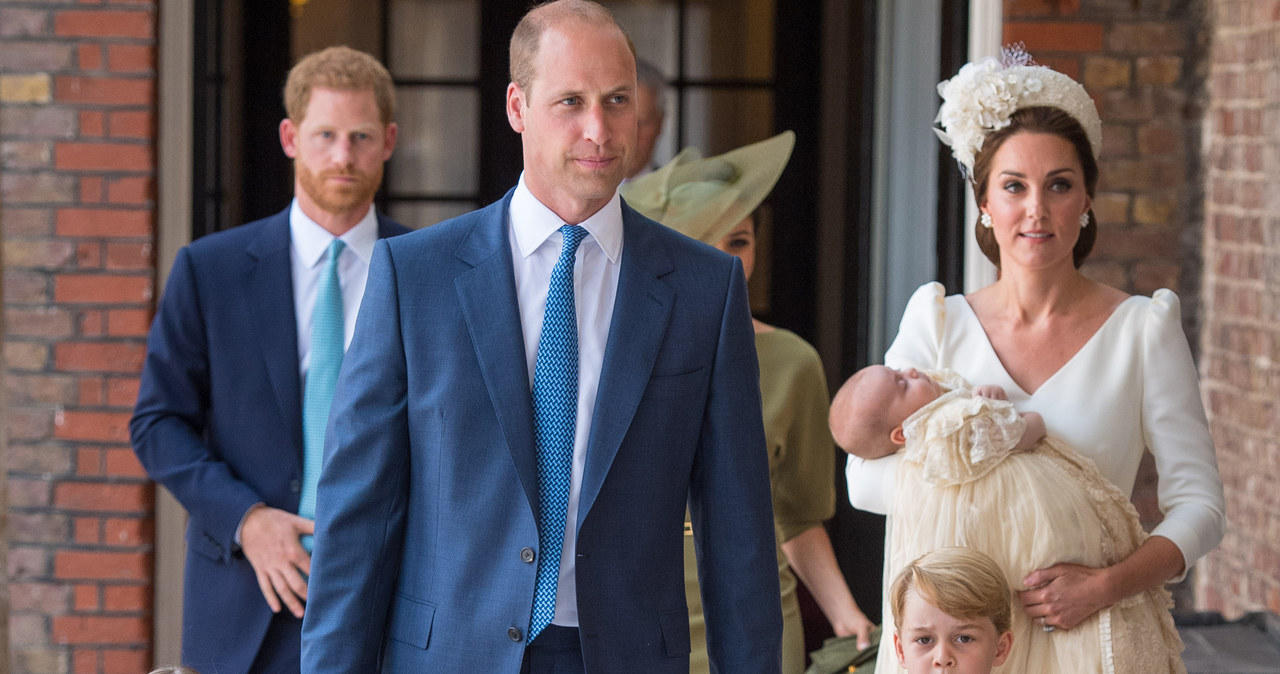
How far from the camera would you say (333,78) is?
2.71 metres

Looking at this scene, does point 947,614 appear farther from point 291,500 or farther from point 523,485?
point 291,500

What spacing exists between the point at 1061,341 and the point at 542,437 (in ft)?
3.24

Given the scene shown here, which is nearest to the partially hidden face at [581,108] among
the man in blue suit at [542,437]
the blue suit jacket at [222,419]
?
the man in blue suit at [542,437]

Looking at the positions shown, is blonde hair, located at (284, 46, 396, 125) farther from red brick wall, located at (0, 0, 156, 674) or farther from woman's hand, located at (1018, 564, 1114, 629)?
woman's hand, located at (1018, 564, 1114, 629)

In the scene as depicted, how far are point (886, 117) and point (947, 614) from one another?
244cm

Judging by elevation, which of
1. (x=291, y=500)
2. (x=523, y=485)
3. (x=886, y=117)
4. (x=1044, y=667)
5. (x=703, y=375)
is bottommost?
(x=1044, y=667)

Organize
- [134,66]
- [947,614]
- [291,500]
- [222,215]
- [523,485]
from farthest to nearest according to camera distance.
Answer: [222,215] → [134,66] → [291,500] → [947,614] → [523,485]

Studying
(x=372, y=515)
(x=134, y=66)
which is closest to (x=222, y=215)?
(x=134, y=66)

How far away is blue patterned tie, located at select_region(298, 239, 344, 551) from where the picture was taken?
2570 millimetres

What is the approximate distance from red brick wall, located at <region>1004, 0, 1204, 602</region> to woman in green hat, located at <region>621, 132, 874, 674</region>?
47.4 inches

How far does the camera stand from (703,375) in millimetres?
1796

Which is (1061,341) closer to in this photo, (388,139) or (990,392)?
(990,392)

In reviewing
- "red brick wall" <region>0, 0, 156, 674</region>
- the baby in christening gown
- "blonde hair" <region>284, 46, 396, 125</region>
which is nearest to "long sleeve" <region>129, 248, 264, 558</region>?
"blonde hair" <region>284, 46, 396, 125</region>

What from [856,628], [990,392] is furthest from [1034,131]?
[856,628]
